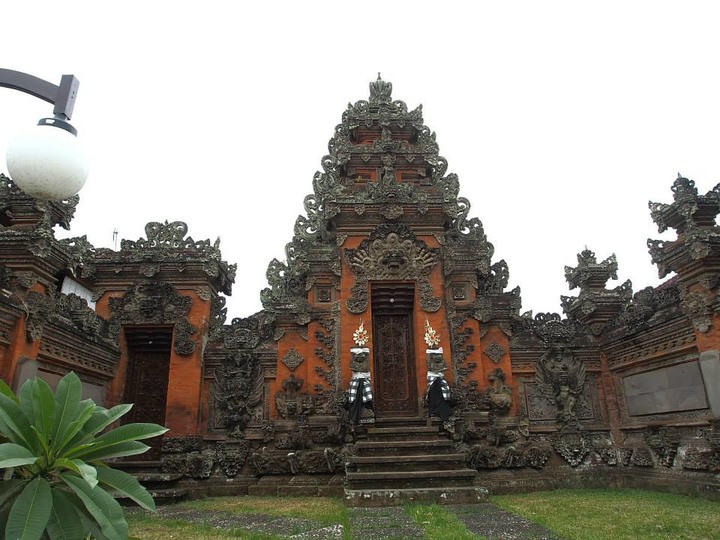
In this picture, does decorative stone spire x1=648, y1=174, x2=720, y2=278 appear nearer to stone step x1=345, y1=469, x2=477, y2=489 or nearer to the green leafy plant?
stone step x1=345, y1=469, x2=477, y2=489

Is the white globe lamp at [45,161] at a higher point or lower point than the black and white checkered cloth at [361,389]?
higher

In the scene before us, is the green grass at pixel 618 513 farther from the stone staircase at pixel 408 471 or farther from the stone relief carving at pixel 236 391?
the stone relief carving at pixel 236 391

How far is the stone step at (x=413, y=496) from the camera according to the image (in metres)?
8.56

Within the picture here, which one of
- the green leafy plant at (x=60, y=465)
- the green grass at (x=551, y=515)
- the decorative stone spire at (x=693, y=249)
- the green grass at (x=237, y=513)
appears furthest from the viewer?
the decorative stone spire at (x=693, y=249)

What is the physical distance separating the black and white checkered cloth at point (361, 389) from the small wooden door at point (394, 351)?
1269mm

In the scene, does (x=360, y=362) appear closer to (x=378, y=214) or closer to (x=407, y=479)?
(x=407, y=479)

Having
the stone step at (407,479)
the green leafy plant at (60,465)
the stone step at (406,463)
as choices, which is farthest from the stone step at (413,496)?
the green leafy plant at (60,465)

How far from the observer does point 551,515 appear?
741 cm

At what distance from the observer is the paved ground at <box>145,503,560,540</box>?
6.05 metres

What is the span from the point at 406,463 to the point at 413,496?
0.86 meters

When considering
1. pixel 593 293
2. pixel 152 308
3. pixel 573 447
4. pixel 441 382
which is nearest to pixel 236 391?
pixel 152 308

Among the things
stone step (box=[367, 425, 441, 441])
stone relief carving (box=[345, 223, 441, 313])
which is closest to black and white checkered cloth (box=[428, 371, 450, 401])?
stone step (box=[367, 425, 441, 441])

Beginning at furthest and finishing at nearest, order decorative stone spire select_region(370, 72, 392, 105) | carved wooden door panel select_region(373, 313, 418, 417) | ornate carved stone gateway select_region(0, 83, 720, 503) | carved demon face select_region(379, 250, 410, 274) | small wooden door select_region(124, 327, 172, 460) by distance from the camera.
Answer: decorative stone spire select_region(370, 72, 392, 105) < carved demon face select_region(379, 250, 410, 274) < small wooden door select_region(124, 327, 172, 460) < carved wooden door panel select_region(373, 313, 418, 417) < ornate carved stone gateway select_region(0, 83, 720, 503)

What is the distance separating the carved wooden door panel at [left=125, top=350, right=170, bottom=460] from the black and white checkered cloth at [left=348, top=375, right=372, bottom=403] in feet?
15.7
